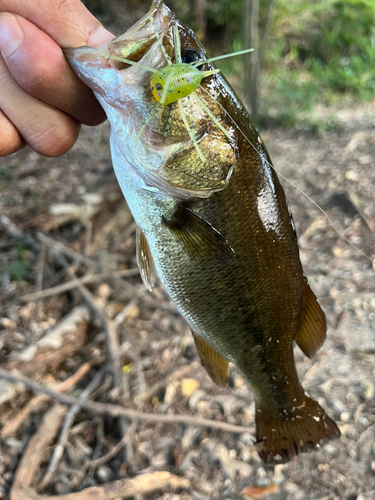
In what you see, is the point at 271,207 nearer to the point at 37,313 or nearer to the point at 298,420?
the point at 298,420

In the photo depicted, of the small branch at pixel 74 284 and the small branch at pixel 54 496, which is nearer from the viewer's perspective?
the small branch at pixel 54 496

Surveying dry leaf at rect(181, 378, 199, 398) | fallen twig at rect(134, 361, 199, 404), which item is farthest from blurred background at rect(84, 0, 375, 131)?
dry leaf at rect(181, 378, 199, 398)

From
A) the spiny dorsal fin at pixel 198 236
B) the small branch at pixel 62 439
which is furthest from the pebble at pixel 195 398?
the spiny dorsal fin at pixel 198 236

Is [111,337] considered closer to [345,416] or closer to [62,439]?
[62,439]

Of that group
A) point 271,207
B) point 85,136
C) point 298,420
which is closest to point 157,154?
point 271,207

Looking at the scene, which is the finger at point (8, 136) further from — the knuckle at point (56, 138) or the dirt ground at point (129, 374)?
the dirt ground at point (129, 374)

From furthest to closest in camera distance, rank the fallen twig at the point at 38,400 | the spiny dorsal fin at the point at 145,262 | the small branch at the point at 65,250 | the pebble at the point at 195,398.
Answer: the small branch at the point at 65,250 → the pebble at the point at 195,398 → the fallen twig at the point at 38,400 → the spiny dorsal fin at the point at 145,262
